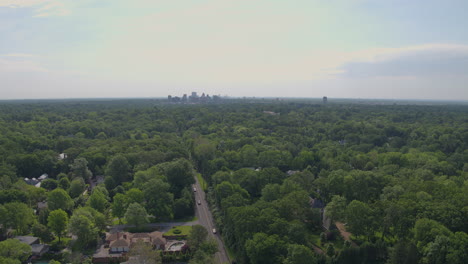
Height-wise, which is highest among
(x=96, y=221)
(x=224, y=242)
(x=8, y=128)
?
(x=8, y=128)

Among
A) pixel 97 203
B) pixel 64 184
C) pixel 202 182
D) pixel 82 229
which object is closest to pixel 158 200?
pixel 97 203

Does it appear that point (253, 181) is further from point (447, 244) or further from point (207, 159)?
point (447, 244)

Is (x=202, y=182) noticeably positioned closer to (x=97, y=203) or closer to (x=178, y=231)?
(x=178, y=231)

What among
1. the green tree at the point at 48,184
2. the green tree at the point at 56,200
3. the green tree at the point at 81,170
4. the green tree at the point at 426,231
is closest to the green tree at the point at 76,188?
the green tree at the point at 48,184

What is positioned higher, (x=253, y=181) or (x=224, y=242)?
(x=253, y=181)

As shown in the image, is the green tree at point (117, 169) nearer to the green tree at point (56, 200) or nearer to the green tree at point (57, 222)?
the green tree at point (56, 200)

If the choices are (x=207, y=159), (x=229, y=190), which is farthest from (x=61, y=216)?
(x=207, y=159)

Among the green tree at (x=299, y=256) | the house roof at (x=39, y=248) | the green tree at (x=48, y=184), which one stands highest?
the green tree at (x=299, y=256)
